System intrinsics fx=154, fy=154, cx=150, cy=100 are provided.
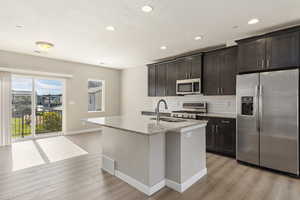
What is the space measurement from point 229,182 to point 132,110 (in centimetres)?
483

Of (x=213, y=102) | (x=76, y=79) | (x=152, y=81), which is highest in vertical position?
(x=76, y=79)

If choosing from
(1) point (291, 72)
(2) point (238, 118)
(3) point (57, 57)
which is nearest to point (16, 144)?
(3) point (57, 57)

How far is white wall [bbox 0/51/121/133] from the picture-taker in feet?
15.4

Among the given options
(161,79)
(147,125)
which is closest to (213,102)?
(161,79)

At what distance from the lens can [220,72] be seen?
3.82 m

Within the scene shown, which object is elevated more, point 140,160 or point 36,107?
point 36,107

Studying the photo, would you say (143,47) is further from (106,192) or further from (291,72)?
(106,192)

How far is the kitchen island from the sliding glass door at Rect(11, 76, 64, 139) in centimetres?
408

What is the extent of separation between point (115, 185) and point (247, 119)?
8.93ft

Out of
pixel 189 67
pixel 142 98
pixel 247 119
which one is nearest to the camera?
pixel 247 119

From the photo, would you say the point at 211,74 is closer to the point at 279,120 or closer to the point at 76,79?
the point at 279,120

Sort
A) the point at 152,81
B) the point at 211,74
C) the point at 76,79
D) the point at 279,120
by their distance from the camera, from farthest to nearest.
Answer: the point at 76,79
the point at 152,81
the point at 211,74
the point at 279,120

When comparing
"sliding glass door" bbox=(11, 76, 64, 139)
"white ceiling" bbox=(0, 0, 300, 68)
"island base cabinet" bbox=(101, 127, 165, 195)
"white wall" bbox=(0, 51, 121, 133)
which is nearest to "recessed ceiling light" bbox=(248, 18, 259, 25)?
"white ceiling" bbox=(0, 0, 300, 68)

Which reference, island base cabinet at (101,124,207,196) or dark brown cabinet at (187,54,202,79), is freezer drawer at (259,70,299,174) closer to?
island base cabinet at (101,124,207,196)
